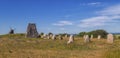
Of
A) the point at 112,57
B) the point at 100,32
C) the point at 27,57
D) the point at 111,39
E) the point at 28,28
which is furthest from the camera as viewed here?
the point at 100,32

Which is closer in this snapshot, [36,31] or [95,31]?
[36,31]

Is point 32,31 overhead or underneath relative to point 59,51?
overhead

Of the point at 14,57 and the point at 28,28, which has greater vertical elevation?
the point at 28,28

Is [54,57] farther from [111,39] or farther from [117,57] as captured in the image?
[111,39]

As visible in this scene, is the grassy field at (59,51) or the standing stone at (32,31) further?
the standing stone at (32,31)

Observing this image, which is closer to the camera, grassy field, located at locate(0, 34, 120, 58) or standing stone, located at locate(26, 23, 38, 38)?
grassy field, located at locate(0, 34, 120, 58)

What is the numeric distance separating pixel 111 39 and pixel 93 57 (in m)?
24.1

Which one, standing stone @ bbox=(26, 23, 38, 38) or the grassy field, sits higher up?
standing stone @ bbox=(26, 23, 38, 38)

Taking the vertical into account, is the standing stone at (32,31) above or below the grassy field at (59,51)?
above

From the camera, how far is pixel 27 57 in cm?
2403

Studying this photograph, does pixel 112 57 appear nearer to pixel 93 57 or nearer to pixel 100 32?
pixel 93 57

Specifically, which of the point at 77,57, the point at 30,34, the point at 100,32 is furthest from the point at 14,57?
the point at 100,32

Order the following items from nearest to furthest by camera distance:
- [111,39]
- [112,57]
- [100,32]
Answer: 1. [112,57]
2. [111,39]
3. [100,32]

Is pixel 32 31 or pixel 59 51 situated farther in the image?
pixel 32 31
